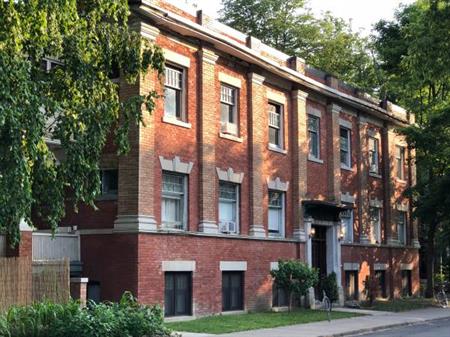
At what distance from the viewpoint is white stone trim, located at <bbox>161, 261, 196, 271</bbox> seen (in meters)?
21.4

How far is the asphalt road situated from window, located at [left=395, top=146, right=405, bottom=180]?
16.0 metres

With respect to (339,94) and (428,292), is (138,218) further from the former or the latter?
(428,292)

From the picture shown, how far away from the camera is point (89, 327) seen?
13.8 metres

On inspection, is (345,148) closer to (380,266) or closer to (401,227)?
(380,266)

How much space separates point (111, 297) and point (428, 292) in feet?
71.6

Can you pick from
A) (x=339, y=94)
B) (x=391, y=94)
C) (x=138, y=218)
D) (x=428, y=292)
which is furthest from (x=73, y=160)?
(x=391, y=94)

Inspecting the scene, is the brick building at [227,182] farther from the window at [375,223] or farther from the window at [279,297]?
the window at [375,223]

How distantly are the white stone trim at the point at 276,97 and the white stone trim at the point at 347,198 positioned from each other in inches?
261

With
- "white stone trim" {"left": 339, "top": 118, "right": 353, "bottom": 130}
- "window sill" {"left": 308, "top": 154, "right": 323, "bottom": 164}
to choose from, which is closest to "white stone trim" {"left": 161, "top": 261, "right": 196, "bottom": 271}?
"window sill" {"left": 308, "top": 154, "right": 323, "bottom": 164}

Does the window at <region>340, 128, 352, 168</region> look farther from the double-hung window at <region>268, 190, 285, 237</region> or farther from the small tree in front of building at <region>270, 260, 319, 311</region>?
the small tree in front of building at <region>270, 260, 319, 311</region>

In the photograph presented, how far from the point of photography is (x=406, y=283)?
38938 mm

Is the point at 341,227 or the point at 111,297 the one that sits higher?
the point at 341,227

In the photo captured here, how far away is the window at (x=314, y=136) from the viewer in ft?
101

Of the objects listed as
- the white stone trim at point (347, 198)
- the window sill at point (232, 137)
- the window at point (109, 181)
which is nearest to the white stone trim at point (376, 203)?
the white stone trim at point (347, 198)
